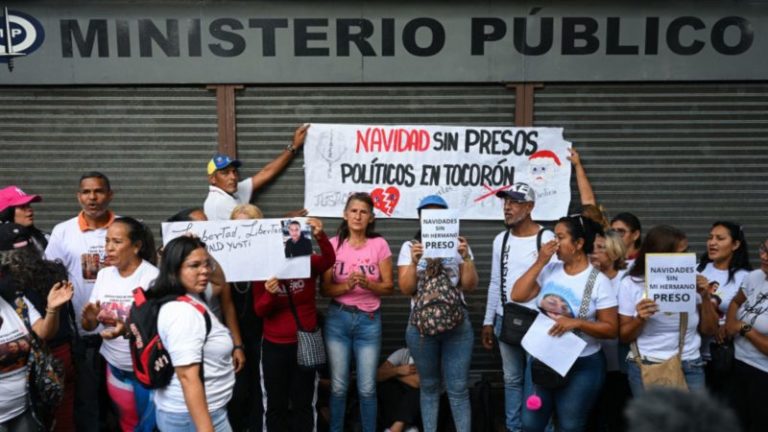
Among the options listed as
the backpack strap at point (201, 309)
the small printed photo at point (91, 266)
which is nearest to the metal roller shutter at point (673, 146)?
the backpack strap at point (201, 309)

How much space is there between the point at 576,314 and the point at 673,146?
3.00 metres

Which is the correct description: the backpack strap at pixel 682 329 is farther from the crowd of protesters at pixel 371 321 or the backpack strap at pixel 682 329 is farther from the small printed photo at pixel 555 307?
the small printed photo at pixel 555 307

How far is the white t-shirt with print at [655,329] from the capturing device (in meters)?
3.91

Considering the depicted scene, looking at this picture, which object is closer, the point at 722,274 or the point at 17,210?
the point at 722,274

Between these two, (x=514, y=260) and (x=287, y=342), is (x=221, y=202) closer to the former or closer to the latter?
(x=287, y=342)

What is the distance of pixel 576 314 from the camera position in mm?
3922

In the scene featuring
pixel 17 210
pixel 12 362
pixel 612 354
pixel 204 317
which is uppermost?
pixel 17 210

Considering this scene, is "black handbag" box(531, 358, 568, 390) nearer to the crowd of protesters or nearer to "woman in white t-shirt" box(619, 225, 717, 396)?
A: the crowd of protesters

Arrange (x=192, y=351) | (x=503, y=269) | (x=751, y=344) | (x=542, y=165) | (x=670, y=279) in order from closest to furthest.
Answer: (x=192, y=351) → (x=670, y=279) → (x=751, y=344) → (x=503, y=269) → (x=542, y=165)

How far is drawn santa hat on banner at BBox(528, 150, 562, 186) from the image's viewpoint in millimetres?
5957

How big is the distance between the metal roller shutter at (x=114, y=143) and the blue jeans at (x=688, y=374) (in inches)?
168

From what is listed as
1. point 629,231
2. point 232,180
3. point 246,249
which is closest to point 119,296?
point 246,249

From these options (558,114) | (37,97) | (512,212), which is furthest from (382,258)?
(37,97)

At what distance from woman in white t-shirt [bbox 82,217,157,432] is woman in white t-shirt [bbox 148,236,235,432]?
2.58 ft
